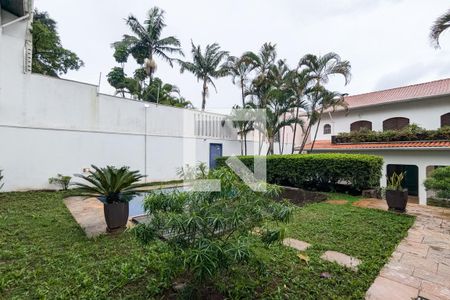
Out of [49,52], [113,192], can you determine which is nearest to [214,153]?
[113,192]

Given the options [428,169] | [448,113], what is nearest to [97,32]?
[428,169]

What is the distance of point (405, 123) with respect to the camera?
13766 mm

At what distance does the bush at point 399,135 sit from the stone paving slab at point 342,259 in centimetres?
1141

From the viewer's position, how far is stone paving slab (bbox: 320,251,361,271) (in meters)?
3.18

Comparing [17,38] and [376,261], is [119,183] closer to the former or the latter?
[376,261]

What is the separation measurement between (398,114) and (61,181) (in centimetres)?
1842

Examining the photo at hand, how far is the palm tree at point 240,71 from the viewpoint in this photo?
13469 mm

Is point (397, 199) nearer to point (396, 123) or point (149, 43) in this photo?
point (396, 123)

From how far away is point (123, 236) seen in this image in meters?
4.23

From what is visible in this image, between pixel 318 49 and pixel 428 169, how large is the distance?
817cm

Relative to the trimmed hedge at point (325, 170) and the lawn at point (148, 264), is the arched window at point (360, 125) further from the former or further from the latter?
the lawn at point (148, 264)

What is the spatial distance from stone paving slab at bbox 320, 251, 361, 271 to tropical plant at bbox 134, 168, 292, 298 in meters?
1.65

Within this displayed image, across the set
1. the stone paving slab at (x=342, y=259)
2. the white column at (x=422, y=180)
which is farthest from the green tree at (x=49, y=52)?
the white column at (x=422, y=180)

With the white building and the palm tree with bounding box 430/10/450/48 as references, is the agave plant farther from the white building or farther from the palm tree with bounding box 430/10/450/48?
the palm tree with bounding box 430/10/450/48
